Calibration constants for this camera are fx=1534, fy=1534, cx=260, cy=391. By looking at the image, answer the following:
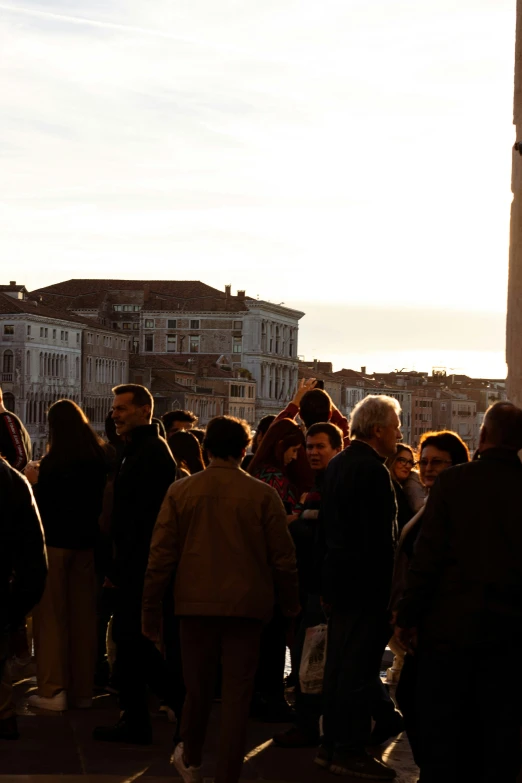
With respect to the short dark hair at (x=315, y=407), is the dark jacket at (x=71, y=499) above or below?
below

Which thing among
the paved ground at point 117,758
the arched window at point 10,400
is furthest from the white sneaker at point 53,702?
the arched window at point 10,400

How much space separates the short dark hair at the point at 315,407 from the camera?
5.79 m

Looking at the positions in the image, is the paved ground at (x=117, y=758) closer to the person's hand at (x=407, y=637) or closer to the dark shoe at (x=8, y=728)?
the dark shoe at (x=8, y=728)

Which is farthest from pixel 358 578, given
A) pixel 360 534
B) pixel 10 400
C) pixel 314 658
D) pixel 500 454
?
pixel 10 400

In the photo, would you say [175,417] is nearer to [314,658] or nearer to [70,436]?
[70,436]

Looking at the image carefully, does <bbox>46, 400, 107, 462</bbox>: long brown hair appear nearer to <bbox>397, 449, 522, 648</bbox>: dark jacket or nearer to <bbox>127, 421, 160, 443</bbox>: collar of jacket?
<bbox>127, 421, 160, 443</bbox>: collar of jacket

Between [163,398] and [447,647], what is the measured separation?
8037cm

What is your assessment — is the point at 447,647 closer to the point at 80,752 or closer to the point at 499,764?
the point at 499,764

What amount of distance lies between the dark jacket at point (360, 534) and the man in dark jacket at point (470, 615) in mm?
762

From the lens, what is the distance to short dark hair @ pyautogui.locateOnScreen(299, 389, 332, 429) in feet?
19.0

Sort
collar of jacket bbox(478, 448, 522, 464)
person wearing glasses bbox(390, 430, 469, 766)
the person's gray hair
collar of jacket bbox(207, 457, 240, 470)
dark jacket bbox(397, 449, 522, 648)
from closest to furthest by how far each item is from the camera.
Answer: dark jacket bbox(397, 449, 522, 648), collar of jacket bbox(478, 448, 522, 464), person wearing glasses bbox(390, 430, 469, 766), collar of jacket bbox(207, 457, 240, 470), the person's gray hair

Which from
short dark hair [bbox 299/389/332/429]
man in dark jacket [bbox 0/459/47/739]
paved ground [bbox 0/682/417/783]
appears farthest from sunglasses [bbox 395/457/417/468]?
man in dark jacket [bbox 0/459/47/739]

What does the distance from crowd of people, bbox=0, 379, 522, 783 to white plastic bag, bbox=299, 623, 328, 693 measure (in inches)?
3.0

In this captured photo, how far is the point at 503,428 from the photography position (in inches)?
145
